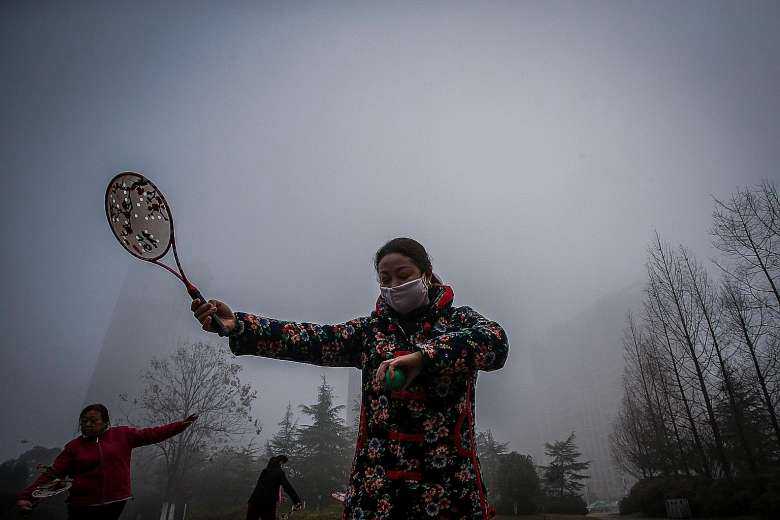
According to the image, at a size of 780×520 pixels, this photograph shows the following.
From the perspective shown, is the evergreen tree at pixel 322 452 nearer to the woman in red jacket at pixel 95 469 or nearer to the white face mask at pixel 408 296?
the woman in red jacket at pixel 95 469

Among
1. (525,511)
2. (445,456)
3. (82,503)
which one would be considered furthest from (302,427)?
(445,456)

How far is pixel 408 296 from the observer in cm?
174

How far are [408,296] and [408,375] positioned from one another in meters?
0.58

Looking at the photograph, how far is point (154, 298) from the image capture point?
45000 mm

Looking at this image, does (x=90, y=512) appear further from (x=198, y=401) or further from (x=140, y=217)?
(x=198, y=401)

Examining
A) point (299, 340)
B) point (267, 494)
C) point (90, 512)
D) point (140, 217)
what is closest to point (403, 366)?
point (299, 340)

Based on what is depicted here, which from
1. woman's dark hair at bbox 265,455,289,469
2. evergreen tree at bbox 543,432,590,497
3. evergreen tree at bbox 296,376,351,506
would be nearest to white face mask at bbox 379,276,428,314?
woman's dark hair at bbox 265,455,289,469

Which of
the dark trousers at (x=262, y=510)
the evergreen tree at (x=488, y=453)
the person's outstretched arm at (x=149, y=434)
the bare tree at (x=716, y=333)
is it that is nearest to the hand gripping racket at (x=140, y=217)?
the person's outstretched arm at (x=149, y=434)

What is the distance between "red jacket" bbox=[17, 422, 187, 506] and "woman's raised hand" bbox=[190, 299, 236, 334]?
3.80 m

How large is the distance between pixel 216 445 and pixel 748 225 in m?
26.0

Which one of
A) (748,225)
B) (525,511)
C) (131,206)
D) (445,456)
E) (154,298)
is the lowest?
(525,511)

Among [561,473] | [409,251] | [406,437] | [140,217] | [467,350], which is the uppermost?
[140,217]

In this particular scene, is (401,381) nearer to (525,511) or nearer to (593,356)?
(525,511)

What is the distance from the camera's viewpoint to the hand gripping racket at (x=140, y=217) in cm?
197
